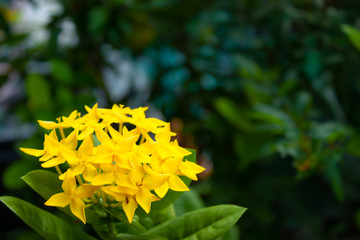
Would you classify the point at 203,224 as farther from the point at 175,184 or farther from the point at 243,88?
the point at 243,88

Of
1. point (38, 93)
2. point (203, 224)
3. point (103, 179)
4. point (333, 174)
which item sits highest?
point (38, 93)

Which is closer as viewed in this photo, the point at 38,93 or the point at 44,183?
the point at 44,183

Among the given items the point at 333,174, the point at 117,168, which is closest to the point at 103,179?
the point at 117,168

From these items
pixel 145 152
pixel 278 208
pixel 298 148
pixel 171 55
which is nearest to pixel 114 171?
pixel 145 152

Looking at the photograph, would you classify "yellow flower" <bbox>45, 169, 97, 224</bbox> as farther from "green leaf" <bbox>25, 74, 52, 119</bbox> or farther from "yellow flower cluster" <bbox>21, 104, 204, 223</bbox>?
"green leaf" <bbox>25, 74, 52, 119</bbox>

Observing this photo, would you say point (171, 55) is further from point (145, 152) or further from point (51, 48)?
point (145, 152)

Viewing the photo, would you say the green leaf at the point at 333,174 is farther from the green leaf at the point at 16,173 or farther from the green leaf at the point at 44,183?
the green leaf at the point at 16,173
